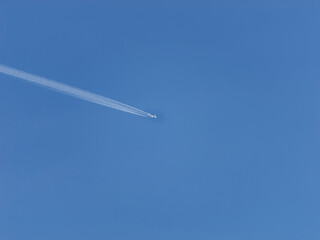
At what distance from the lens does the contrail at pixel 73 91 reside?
779cm

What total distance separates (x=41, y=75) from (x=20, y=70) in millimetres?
688

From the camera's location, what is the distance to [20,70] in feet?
25.9

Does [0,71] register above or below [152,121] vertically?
above

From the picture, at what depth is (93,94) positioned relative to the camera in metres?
7.81

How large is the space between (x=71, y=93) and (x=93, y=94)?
2.28ft

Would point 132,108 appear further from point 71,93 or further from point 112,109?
point 71,93

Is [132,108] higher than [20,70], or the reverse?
[20,70]

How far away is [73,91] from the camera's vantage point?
783 centimetres

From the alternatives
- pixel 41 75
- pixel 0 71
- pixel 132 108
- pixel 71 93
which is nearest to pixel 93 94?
pixel 71 93

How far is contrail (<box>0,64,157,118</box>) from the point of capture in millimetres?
7789

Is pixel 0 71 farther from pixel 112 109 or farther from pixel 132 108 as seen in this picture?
pixel 132 108

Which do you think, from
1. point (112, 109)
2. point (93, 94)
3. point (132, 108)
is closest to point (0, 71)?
point (93, 94)

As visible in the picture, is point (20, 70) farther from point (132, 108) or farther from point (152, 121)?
point (152, 121)

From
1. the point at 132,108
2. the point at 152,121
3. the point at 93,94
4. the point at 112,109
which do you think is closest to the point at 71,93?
the point at 93,94
